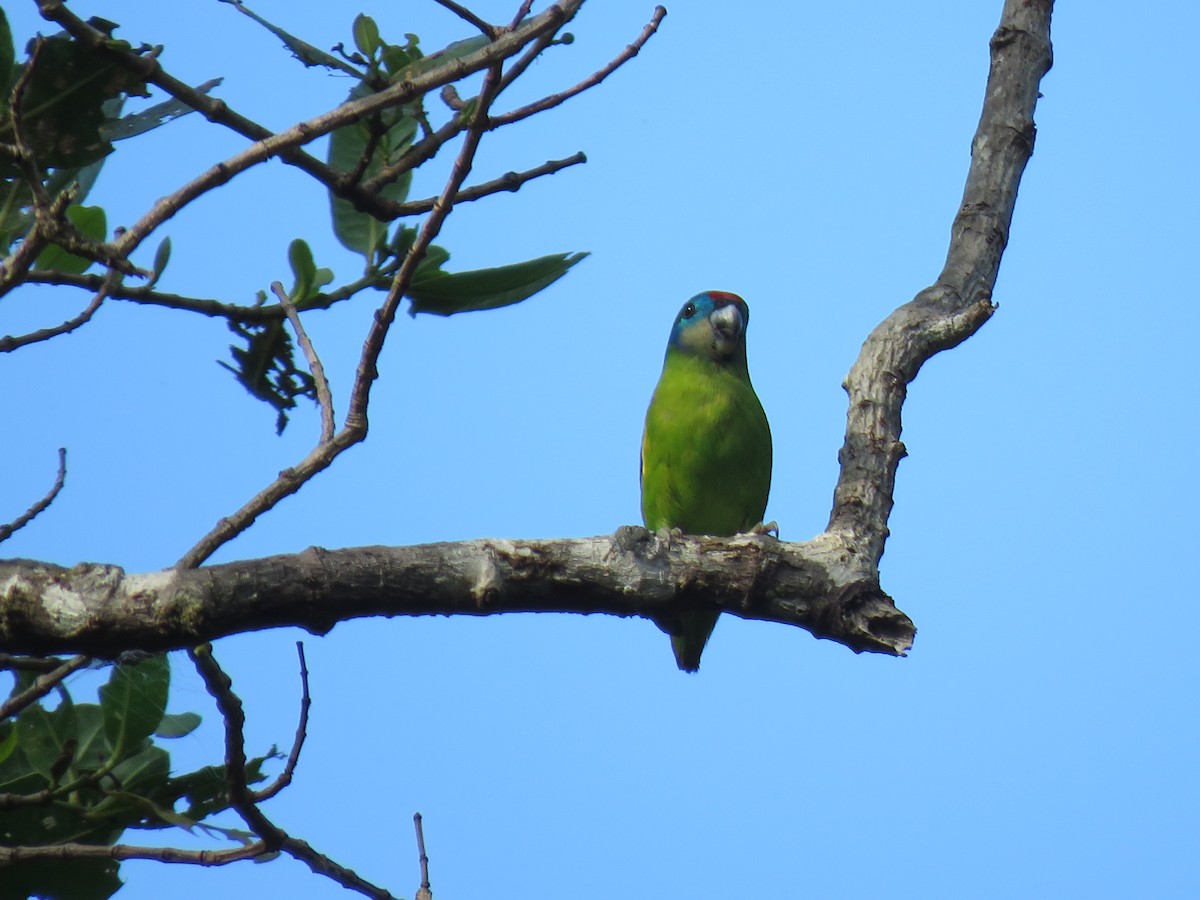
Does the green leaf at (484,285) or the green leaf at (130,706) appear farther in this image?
the green leaf at (484,285)

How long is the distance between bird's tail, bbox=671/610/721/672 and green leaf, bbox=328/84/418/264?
93.4 inches

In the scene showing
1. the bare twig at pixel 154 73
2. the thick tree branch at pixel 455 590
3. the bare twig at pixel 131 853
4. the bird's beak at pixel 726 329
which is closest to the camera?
the thick tree branch at pixel 455 590

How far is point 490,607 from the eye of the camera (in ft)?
7.30

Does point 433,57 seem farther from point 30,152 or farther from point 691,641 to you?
point 691,641

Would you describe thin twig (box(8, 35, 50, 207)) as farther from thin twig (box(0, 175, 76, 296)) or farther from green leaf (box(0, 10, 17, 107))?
green leaf (box(0, 10, 17, 107))

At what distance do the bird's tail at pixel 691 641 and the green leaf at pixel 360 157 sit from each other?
237cm

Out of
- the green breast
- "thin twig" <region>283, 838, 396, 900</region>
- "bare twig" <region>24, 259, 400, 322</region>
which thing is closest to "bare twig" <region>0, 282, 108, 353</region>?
"bare twig" <region>24, 259, 400, 322</region>

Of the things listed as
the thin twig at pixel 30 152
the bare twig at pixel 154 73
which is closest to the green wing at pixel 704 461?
the bare twig at pixel 154 73

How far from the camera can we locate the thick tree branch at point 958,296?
10.2 ft

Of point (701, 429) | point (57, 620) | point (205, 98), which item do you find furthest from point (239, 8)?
point (701, 429)

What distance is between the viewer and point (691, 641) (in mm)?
4945

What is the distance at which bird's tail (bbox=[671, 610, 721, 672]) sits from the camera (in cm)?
489

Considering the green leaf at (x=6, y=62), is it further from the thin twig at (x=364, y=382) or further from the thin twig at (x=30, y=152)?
the thin twig at (x=364, y=382)

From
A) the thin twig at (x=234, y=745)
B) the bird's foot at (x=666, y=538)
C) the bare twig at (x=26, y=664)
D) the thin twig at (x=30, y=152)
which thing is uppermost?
the thin twig at (x=30, y=152)
